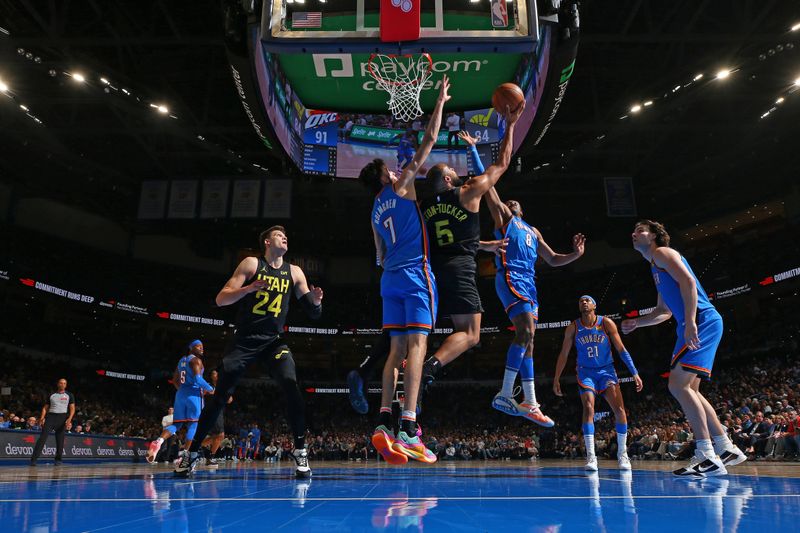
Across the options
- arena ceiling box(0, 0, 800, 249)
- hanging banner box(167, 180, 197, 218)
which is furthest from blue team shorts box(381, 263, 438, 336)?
hanging banner box(167, 180, 197, 218)

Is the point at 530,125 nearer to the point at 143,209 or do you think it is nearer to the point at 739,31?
the point at 739,31

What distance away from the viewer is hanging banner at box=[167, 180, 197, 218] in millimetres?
17719

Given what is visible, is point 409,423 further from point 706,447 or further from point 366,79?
point 366,79

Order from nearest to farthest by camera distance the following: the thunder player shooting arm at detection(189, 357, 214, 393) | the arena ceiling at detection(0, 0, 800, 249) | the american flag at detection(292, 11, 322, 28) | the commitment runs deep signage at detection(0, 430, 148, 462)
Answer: the american flag at detection(292, 11, 322, 28) → the thunder player shooting arm at detection(189, 357, 214, 393) → the commitment runs deep signage at detection(0, 430, 148, 462) → the arena ceiling at detection(0, 0, 800, 249)

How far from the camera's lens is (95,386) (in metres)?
26.2

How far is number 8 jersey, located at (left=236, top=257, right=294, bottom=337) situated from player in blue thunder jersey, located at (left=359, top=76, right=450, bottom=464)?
133 cm

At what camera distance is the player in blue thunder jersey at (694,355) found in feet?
15.4

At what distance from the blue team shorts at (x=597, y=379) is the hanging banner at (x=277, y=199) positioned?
12.1 m

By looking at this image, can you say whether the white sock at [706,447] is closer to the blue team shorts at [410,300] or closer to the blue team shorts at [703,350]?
the blue team shorts at [703,350]

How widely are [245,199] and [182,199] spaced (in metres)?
1.97

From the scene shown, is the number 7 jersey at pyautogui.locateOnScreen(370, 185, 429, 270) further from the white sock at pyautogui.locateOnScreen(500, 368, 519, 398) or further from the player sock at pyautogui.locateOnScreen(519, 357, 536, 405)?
the player sock at pyautogui.locateOnScreen(519, 357, 536, 405)

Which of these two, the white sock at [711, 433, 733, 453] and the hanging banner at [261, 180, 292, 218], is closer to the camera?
the white sock at [711, 433, 733, 453]

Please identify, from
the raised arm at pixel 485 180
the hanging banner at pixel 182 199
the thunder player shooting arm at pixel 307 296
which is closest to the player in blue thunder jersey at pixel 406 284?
the raised arm at pixel 485 180

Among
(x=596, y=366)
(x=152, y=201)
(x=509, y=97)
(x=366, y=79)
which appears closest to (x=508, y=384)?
(x=596, y=366)
